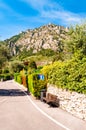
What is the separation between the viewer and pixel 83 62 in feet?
58.7

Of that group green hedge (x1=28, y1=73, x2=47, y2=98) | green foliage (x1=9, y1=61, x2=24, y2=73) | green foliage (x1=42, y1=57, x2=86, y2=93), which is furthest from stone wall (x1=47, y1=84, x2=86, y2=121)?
green foliage (x1=9, y1=61, x2=24, y2=73)

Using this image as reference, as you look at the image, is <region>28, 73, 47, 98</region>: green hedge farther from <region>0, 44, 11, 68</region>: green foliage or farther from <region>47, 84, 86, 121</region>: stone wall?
<region>0, 44, 11, 68</region>: green foliage

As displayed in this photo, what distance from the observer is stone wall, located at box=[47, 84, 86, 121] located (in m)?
16.2

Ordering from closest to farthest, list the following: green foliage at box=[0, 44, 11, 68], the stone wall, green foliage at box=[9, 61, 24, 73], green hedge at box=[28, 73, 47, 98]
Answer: the stone wall
green hedge at box=[28, 73, 47, 98]
green foliage at box=[0, 44, 11, 68]
green foliage at box=[9, 61, 24, 73]

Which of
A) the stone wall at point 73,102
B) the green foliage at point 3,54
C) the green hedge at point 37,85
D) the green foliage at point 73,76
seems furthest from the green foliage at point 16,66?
the stone wall at point 73,102

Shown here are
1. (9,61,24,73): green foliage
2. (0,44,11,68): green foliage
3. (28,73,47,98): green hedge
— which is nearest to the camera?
(28,73,47,98): green hedge

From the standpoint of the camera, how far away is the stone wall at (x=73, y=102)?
53.2 ft

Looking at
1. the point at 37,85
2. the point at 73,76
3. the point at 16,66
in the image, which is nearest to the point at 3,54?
the point at 37,85

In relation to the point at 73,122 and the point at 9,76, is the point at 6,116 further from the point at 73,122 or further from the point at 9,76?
the point at 9,76

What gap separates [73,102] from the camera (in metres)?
17.9

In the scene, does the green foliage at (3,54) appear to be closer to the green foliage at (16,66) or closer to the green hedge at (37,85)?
the green hedge at (37,85)

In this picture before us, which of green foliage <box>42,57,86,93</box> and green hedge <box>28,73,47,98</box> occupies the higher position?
green foliage <box>42,57,86,93</box>

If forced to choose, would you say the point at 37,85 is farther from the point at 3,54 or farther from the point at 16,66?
the point at 16,66

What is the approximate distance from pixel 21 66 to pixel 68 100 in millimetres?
94680
